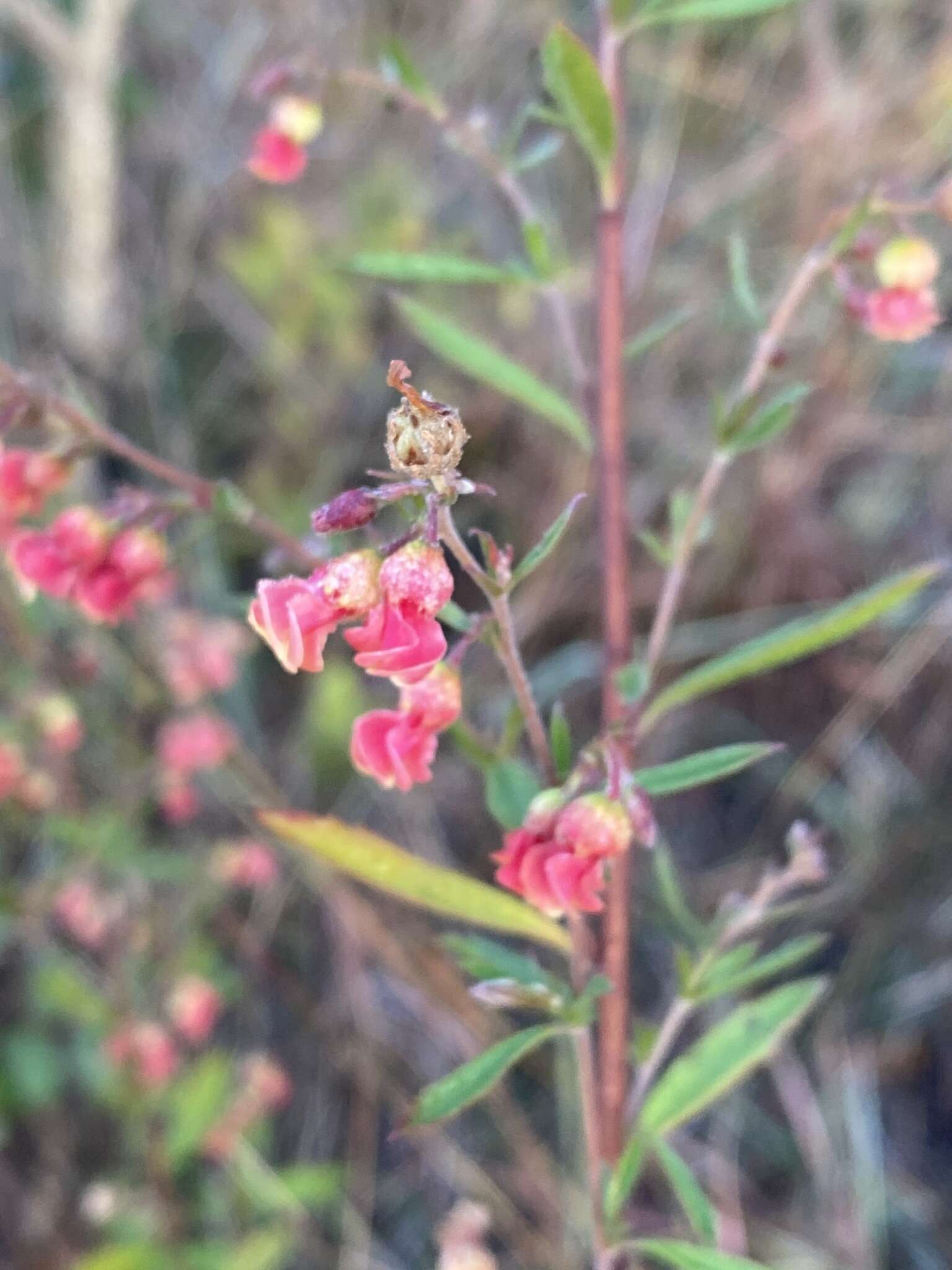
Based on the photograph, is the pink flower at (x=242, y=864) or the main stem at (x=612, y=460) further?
the pink flower at (x=242, y=864)

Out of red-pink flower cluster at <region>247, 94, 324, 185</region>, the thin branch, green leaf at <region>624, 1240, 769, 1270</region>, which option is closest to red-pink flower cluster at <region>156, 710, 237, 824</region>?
red-pink flower cluster at <region>247, 94, 324, 185</region>

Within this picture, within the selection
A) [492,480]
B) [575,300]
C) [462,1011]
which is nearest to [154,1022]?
[462,1011]

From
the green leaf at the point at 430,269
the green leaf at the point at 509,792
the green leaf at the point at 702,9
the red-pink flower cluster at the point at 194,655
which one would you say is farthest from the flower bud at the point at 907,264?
the red-pink flower cluster at the point at 194,655

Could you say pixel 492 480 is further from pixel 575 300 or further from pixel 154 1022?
pixel 154 1022

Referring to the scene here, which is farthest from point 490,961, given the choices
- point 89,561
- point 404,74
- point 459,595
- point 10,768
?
point 459,595

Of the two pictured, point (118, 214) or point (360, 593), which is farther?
point (118, 214)

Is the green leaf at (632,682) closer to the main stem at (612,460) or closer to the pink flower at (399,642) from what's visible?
the main stem at (612,460)
